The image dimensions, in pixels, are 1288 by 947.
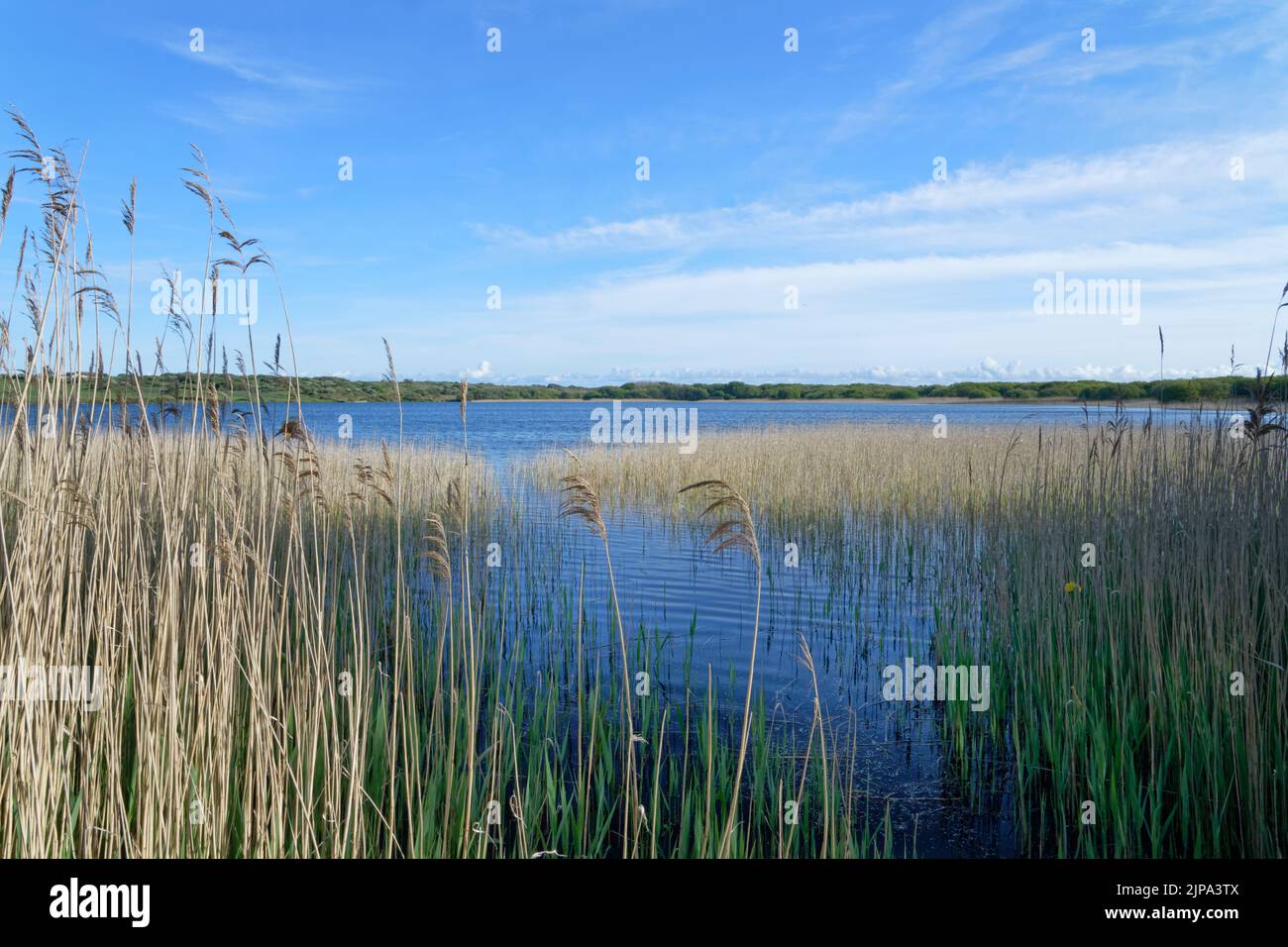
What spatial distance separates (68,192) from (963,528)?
903 centimetres

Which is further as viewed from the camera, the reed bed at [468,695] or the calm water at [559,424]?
the calm water at [559,424]

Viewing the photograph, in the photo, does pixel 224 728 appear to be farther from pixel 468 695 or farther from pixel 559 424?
pixel 559 424

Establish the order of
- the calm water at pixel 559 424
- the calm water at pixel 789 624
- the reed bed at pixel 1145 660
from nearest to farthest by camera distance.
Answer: the reed bed at pixel 1145 660 → the calm water at pixel 789 624 → the calm water at pixel 559 424

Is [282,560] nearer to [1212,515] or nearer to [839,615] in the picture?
[839,615]

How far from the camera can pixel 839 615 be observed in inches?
276

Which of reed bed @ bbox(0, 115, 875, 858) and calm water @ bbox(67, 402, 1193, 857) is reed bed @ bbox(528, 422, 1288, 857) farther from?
reed bed @ bbox(0, 115, 875, 858)

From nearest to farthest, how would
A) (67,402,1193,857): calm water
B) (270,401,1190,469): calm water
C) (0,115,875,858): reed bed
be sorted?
1. (0,115,875,858): reed bed
2. (67,402,1193,857): calm water
3. (270,401,1190,469): calm water

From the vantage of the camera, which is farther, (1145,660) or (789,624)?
(789,624)

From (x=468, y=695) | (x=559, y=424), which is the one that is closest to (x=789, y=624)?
(x=468, y=695)

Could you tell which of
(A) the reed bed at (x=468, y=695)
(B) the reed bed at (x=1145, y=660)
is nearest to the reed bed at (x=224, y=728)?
(A) the reed bed at (x=468, y=695)

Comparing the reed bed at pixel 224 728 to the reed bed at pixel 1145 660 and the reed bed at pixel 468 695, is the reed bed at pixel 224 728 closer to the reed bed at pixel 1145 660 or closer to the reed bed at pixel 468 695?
the reed bed at pixel 468 695

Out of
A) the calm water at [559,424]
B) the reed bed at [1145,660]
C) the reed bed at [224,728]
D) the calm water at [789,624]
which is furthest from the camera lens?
the calm water at [559,424]

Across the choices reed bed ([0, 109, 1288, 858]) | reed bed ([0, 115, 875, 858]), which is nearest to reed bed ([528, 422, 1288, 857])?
reed bed ([0, 109, 1288, 858])
